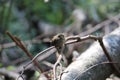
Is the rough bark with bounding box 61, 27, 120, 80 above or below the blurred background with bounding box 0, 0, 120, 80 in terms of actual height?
below

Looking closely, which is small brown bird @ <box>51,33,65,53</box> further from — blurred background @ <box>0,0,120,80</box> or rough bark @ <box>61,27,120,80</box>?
blurred background @ <box>0,0,120,80</box>

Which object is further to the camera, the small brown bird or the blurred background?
the blurred background

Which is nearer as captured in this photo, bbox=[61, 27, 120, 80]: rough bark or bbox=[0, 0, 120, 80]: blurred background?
bbox=[61, 27, 120, 80]: rough bark

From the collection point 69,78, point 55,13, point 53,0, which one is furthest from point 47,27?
point 69,78

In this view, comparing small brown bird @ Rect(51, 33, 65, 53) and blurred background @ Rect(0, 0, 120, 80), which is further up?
blurred background @ Rect(0, 0, 120, 80)

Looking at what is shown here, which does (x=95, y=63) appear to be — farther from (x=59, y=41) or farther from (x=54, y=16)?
(x=54, y=16)

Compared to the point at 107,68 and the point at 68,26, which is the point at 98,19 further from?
the point at 107,68

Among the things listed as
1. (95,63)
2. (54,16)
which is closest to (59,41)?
(95,63)

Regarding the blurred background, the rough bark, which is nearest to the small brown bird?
the rough bark

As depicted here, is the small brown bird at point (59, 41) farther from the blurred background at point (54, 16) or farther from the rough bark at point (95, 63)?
the blurred background at point (54, 16)
